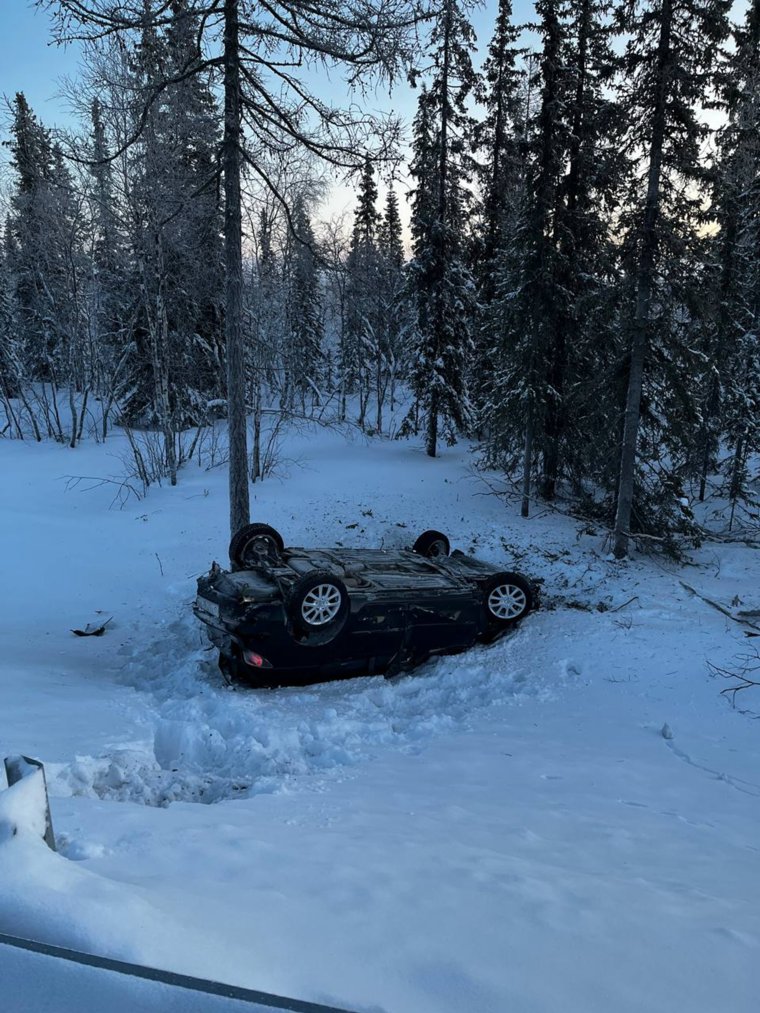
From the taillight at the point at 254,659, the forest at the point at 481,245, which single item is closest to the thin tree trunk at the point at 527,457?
the forest at the point at 481,245

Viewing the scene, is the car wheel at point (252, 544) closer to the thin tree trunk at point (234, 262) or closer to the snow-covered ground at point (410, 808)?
the snow-covered ground at point (410, 808)

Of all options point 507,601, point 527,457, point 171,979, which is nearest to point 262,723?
point 507,601

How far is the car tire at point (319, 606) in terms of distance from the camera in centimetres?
646

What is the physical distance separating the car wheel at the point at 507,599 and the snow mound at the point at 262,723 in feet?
1.07

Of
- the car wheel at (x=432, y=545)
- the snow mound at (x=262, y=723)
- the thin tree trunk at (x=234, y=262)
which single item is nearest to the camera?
the snow mound at (x=262, y=723)

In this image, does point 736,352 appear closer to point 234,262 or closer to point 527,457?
point 527,457

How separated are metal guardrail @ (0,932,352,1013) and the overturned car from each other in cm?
490

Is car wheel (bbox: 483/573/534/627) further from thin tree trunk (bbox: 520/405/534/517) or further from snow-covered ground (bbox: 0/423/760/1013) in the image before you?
thin tree trunk (bbox: 520/405/534/517)

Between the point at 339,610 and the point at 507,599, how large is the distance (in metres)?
2.67

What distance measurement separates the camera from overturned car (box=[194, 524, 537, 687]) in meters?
6.53

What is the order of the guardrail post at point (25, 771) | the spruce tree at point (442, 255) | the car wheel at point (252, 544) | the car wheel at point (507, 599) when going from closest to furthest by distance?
the guardrail post at point (25, 771), the car wheel at point (507, 599), the car wheel at point (252, 544), the spruce tree at point (442, 255)

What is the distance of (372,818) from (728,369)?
24391 mm

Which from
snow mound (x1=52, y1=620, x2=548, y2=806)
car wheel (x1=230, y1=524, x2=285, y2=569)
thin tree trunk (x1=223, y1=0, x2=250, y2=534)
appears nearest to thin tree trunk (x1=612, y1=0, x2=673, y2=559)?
snow mound (x1=52, y1=620, x2=548, y2=806)

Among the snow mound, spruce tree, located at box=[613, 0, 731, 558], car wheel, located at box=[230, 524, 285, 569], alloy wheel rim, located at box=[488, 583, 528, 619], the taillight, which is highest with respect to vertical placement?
spruce tree, located at box=[613, 0, 731, 558]
